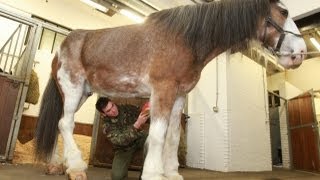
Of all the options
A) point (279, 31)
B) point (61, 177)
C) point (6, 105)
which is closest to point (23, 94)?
point (6, 105)

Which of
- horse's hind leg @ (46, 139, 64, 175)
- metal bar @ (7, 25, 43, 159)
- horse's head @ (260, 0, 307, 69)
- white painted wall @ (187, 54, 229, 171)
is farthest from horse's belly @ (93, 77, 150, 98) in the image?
white painted wall @ (187, 54, 229, 171)

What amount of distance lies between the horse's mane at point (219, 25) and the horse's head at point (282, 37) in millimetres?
69

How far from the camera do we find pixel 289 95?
8422 mm

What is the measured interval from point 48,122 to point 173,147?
1222mm

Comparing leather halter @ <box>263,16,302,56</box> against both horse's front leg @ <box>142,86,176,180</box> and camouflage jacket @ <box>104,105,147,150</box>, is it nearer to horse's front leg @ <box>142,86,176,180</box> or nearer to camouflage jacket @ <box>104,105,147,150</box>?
horse's front leg @ <box>142,86,176,180</box>

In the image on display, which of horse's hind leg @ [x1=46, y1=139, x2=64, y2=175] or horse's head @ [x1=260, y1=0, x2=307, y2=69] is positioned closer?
horse's head @ [x1=260, y1=0, x2=307, y2=69]

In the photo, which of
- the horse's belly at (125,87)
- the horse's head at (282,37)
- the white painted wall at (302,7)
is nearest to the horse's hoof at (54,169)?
the horse's belly at (125,87)

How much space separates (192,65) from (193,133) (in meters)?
3.59

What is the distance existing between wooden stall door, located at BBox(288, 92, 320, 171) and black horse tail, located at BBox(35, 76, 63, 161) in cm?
623

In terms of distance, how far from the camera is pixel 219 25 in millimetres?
2033

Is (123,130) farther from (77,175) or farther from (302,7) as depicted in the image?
(302,7)

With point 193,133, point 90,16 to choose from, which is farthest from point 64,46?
point 90,16

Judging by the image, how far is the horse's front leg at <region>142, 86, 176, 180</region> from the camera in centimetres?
170

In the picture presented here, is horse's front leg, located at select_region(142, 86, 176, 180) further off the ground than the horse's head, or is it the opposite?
the horse's head
